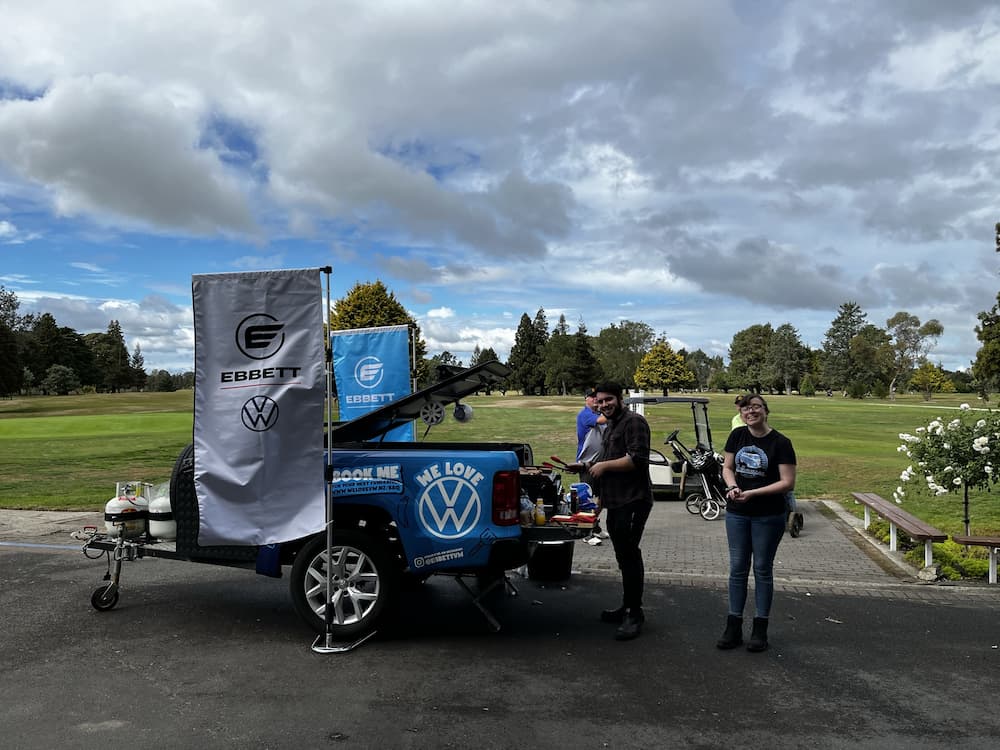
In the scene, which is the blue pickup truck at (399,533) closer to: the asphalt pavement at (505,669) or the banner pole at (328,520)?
the banner pole at (328,520)

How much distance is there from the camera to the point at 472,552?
18.1 ft

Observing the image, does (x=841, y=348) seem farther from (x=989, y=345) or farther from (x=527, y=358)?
(x=989, y=345)

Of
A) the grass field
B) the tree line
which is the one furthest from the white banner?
the tree line

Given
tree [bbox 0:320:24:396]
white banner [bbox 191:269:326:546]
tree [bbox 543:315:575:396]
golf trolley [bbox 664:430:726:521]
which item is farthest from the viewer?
tree [bbox 543:315:575:396]

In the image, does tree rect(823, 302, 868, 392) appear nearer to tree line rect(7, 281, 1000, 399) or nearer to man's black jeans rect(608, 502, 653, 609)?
tree line rect(7, 281, 1000, 399)

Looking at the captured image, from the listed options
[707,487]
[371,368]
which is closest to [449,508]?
[371,368]

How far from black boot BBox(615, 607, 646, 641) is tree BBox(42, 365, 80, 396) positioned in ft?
344

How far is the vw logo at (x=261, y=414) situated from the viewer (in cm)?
545

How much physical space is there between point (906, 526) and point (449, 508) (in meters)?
5.46

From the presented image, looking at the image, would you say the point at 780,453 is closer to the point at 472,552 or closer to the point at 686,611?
the point at 686,611

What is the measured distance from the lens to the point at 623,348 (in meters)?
128

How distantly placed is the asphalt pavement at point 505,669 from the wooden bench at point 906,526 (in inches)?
16.6

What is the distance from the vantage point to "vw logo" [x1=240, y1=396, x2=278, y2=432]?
545cm

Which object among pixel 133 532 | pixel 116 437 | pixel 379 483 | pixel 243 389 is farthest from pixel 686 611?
pixel 116 437
